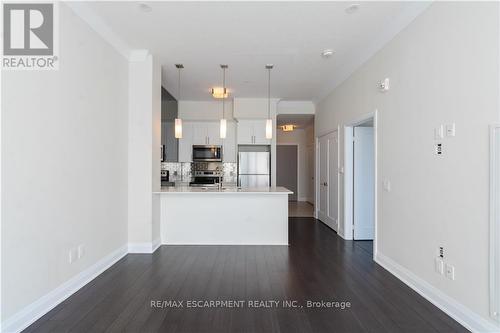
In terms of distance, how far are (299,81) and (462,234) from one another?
12.4 feet

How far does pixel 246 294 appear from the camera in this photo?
8.75 feet

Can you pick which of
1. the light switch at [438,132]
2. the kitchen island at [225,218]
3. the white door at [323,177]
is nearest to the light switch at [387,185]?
the light switch at [438,132]

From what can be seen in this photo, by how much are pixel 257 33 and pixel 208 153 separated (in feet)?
12.2

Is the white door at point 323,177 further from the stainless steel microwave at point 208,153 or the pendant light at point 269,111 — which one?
the stainless steel microwave at point 208,153

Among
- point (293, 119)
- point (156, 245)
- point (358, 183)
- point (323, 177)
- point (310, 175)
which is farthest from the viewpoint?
point (310, 175)

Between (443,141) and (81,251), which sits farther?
(81,251)

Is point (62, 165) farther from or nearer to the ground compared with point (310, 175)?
farther from the ground

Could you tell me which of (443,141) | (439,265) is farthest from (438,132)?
(439,265)

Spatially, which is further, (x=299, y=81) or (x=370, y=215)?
(x=299, y=81)

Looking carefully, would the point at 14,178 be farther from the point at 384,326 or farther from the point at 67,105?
the point at 384,326

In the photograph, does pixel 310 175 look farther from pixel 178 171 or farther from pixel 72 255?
pixel 72 255

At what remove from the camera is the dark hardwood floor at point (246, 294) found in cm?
216

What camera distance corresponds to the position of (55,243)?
96.5 inches

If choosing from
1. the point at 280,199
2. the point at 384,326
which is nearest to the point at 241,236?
the point at 280,199
